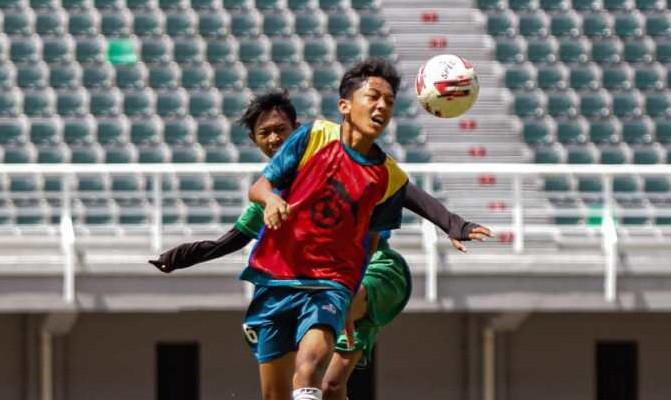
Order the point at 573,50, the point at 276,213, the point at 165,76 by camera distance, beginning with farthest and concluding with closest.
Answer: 1. the point at 573,50
2. the point at 165,76
3. the point at 276,213

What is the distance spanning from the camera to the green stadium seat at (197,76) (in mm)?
14578

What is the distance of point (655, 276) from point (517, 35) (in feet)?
10.9

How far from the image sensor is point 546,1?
15.5m

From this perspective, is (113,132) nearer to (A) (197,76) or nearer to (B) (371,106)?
(A) (197,76)

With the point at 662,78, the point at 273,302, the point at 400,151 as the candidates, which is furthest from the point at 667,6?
the point at 273,302

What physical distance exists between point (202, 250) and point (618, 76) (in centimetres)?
887

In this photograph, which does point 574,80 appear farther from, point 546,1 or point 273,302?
point 273,302

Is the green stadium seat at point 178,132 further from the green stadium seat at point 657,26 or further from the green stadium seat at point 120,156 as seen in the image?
the green stadium seat at point 657,26

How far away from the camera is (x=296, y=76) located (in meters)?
14.6

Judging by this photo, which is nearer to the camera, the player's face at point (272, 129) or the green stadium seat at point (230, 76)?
the player's face at point (272, 129)

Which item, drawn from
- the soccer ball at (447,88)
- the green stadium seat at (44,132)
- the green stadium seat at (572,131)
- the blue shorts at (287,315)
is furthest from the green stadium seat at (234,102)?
the blue shorts at (287,315)

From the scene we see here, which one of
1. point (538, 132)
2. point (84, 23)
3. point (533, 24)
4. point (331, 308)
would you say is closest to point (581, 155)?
point (538, 132)

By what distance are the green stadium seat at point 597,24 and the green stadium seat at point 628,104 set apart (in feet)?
2.24

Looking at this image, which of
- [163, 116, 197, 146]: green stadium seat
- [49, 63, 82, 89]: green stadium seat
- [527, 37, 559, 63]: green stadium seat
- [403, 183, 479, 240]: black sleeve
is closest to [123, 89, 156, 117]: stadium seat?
[163, 116, 197, 146]: green stadium seat
